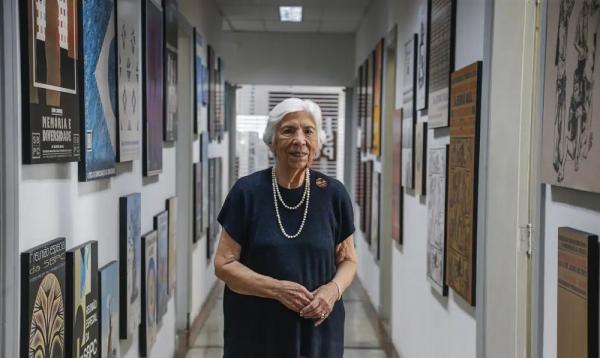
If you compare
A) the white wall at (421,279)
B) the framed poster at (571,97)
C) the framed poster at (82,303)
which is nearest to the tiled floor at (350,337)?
the white wall at (421,279)

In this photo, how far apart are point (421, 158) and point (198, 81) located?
2290mm

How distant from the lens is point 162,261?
412cm

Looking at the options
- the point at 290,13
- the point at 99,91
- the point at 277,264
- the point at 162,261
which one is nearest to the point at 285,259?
the point at 277,264

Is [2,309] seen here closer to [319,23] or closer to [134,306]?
[134,306]

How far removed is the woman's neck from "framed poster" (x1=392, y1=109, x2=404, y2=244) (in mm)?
2947

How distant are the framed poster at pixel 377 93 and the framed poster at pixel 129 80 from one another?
2997 mm

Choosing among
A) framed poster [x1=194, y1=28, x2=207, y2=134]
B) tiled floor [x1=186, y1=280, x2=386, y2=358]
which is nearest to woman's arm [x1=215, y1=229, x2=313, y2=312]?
tiled floor [x1=186, y1=280, x2=386, y2=358]

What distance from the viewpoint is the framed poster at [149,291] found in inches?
142

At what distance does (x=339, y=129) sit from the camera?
10.4 metres

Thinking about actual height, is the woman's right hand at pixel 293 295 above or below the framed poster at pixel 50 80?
below

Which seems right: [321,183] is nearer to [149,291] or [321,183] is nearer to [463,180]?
[463,180]

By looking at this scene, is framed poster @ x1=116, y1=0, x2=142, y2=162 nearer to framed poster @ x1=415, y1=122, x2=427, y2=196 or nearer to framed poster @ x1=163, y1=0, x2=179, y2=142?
framed poster @ x1=163, y1=0, x2=179, y2=142

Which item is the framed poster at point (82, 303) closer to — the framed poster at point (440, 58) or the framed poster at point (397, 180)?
the framed poster at point (440, 58)

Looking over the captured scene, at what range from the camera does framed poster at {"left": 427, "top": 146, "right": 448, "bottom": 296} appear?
11.6 feet
